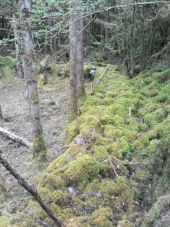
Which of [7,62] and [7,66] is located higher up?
[7,62]

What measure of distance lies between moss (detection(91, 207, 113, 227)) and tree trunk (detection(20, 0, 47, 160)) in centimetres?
305

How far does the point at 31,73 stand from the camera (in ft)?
24.7

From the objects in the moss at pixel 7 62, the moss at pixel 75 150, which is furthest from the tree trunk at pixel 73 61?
the moss at pixel 7 62

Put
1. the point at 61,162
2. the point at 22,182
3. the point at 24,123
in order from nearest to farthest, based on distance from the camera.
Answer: the point at 22,182
the point at 61,162
the point at 24,123

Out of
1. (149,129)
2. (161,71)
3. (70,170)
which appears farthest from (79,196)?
(161,71)

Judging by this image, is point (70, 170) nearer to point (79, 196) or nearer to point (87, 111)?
point (79, 196)

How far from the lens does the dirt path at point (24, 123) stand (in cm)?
755

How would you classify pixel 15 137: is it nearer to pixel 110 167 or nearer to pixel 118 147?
pixel 118 147

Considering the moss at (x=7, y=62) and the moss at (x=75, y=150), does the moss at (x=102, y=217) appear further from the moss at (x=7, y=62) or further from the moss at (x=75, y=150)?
the moss at (x=7, y=62)

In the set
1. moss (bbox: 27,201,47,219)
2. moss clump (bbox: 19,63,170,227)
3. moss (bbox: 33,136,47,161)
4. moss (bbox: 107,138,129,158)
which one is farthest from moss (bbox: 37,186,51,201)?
moss (bbox: 33,136,47,161)

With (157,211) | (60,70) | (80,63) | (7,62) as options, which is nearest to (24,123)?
(80,63)

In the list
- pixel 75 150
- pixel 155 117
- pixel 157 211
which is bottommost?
pixel 75 150

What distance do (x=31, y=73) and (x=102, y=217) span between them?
12.1 feet

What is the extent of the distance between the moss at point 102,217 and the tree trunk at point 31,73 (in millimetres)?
3055
